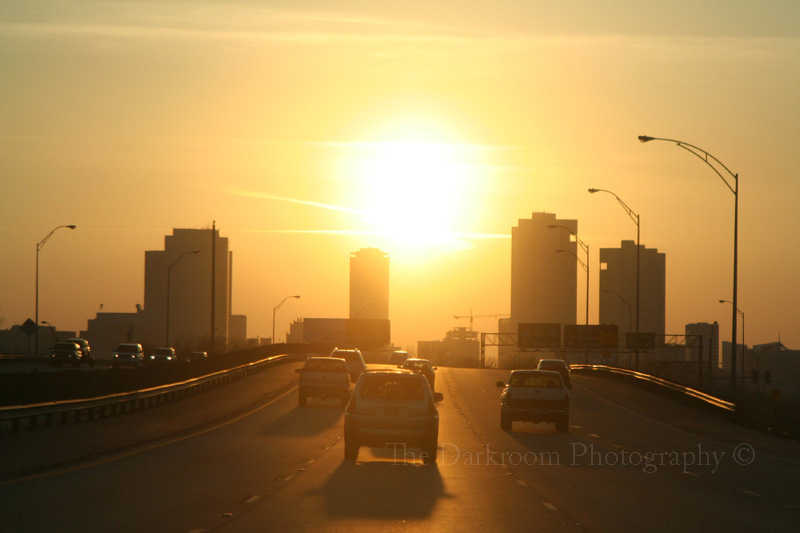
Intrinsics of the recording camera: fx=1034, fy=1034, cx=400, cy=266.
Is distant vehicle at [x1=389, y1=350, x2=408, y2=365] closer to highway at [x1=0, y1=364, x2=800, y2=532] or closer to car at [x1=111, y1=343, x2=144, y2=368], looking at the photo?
car at [x1=111, y1=343, x2=144, y2=368]

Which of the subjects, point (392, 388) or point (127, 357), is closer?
point (392, 388)

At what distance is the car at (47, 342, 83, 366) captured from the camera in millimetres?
68000

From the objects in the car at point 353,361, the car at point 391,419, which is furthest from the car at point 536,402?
the car at point 353,361

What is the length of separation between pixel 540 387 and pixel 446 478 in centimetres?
1226

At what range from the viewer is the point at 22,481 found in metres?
16.2

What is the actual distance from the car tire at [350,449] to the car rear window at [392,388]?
0.92 metres

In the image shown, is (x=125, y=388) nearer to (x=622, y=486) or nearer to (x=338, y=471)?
(x=338, y=471)

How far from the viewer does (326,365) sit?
1537 inches

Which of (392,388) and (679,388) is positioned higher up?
(392,388)

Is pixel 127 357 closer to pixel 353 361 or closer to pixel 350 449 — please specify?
pixel 353 361

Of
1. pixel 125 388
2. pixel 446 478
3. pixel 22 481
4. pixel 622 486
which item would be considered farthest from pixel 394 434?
pixel 125 388

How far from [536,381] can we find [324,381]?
10795 millimetres

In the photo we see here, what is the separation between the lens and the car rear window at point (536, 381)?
97.7ft

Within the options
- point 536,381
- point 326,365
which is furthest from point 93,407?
point 536,381
